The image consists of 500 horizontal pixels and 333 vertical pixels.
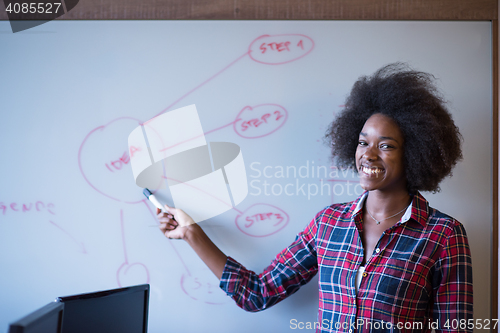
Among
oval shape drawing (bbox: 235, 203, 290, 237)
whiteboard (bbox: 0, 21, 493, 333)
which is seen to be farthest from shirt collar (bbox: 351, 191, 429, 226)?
oval shape drawing (bbox: 235, 203, 290, 237)

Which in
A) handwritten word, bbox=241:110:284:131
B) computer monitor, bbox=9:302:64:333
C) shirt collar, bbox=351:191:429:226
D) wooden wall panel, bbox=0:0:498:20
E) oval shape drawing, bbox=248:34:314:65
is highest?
wooden wall panel, bbox=0:0:498:20

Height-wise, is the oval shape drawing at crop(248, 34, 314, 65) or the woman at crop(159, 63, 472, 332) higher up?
the oval shape drawing at crop(248, 34, 314, 65)

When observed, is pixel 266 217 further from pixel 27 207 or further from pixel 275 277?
pixel 27 207

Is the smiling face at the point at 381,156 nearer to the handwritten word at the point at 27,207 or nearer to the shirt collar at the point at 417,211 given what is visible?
the shirt collar at the point at 417,211

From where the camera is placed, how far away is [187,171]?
123 centimetres

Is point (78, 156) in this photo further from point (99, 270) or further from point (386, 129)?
point (386, 129)

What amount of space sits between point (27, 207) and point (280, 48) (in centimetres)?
100

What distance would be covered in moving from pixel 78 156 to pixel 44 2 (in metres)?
0.55

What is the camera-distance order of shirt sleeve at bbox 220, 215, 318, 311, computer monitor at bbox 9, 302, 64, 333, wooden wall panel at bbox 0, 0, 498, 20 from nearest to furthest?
computer monitor at bbox 9, 302, 64, 333, shirt sleeve at bbox 220, 215, 318, 311, wooden wall panel at bbox 0, 0, 498, 20

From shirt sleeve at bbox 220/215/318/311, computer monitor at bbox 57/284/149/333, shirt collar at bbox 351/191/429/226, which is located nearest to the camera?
computer monitor at bbox 57/284/149/333

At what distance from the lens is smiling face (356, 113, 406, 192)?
98cm

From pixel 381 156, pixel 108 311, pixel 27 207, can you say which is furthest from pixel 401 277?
pixel 27 207

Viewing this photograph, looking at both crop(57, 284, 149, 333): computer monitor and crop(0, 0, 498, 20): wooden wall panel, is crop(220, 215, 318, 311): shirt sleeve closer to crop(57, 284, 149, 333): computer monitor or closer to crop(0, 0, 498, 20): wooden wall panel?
crop(57, 284, 149, 333): computer monitor

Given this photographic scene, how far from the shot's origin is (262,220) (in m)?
1.23
